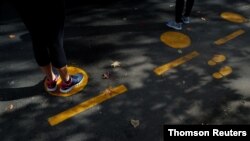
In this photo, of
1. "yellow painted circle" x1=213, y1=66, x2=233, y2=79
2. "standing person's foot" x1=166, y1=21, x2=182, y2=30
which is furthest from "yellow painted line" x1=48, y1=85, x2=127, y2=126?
"standing person's foot" x1=166, y1=21, x2=182, y2=30

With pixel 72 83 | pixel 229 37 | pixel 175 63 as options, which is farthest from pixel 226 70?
pixel 72 83

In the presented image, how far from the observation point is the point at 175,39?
213 inches

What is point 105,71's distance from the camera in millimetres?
4527

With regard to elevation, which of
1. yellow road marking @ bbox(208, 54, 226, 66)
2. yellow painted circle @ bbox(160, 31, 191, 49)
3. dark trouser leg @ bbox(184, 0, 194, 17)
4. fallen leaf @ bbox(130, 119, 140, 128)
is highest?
dark trouser leg @ bbox(184, 0, 194, 17)

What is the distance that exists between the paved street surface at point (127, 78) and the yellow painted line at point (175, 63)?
0.07m

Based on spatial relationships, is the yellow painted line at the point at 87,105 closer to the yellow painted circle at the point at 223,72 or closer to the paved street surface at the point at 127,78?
the paved street surface at the point at 127,78

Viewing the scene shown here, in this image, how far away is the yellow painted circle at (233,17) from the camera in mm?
6031

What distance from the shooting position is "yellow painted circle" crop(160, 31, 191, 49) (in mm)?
5227

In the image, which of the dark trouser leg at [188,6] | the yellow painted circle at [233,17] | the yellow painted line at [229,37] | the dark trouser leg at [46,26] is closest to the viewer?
the dark trouser leg at [46,26]

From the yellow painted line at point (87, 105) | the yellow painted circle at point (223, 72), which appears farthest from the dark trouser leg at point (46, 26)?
the yellow painted circle at point (223, 72)

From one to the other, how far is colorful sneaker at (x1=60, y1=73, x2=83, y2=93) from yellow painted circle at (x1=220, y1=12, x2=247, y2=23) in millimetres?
3672

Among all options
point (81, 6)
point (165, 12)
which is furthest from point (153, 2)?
point (81, 6)

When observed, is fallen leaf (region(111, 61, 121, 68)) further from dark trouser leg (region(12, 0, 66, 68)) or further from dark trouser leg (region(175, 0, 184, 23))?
dark trouser leg (region(175, 0, 184, 23))

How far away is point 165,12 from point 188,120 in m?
3.18
